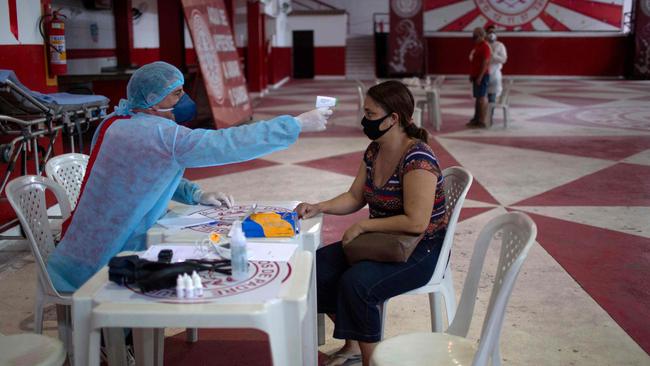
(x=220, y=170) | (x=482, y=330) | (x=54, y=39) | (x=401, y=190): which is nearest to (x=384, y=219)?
(x=401, y=190)

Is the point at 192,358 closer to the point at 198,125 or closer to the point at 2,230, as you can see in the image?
the point at 2,230

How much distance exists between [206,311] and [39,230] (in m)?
1.56

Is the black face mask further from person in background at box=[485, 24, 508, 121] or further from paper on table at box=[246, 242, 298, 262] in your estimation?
person in background at box=[485, 24, 508, 121]

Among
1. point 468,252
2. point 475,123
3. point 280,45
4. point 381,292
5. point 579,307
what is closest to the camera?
point 381,292

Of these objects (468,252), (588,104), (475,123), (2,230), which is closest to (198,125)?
(475,123)

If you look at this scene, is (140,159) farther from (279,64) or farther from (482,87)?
(279,64)

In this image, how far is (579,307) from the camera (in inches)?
151

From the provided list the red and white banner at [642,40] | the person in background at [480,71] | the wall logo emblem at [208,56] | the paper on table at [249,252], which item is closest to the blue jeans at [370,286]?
the paper on table at [249,252]

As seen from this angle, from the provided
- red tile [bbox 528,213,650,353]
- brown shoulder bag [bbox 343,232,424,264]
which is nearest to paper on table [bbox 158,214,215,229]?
brown shoulder bag [bbox 343,232,424,264]

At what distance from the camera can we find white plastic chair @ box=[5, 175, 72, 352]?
2768mm

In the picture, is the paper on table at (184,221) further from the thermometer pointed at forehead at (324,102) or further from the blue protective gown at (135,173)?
the thermometer pointed at forehead at (324,102)

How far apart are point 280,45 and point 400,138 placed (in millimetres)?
21548

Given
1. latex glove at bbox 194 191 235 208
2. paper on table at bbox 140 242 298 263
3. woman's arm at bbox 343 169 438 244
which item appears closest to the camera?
paper on table at bbox 140 242 298 263

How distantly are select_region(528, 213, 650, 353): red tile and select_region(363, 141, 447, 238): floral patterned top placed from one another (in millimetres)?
1308
